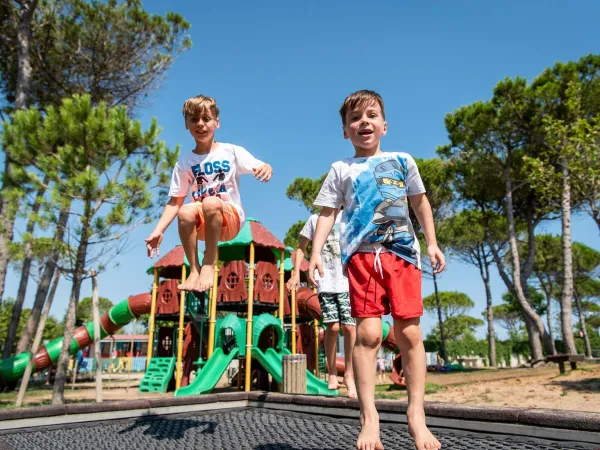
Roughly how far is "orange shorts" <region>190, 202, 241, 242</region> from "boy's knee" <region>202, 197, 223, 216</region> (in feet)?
0.38

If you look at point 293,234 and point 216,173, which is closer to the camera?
point 216,173

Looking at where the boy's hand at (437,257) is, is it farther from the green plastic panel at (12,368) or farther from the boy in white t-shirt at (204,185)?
the green plastic panel at (12,368)

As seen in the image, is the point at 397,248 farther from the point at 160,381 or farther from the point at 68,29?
the point at 68,29

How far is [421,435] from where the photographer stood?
6.67 feet

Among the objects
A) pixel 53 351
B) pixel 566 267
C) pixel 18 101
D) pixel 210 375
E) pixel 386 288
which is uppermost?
pixel 18 101

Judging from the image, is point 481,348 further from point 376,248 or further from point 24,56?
point 376,248

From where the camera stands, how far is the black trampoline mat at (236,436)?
2643 mm

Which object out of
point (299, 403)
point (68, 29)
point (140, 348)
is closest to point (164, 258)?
point (68, 29)

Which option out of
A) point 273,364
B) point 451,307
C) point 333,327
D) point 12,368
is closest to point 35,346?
point 273,364

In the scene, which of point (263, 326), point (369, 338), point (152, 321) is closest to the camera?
point (369, 338)

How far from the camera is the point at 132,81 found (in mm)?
17094

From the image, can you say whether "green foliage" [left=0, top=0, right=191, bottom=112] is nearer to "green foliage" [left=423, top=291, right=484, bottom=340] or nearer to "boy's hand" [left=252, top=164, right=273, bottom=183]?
"boy's hand" [left=252, top=164, right=273, bottom=183]

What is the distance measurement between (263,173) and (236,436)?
186 cm

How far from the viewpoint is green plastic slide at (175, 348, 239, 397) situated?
31.4 feet
